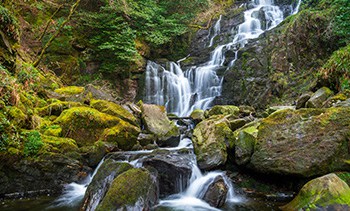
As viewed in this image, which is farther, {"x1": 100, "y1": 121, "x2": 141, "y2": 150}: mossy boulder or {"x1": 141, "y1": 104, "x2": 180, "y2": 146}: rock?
{"x1": 141, "y1": 104, "x2": 180, "y2": 146}: rock

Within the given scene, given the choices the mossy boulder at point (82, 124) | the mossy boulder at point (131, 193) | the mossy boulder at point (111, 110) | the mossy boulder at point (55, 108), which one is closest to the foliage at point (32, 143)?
the mossy boulder at point (82, 124)

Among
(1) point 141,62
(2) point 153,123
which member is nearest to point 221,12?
(1) point 141,62

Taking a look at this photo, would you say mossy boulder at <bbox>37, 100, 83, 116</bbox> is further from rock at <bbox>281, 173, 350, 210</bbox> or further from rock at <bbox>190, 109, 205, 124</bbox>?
rock at <bbox>281, 173, 350, 210</bbox>

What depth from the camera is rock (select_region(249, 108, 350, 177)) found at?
498 centimetres

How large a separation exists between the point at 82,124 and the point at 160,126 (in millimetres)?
3069

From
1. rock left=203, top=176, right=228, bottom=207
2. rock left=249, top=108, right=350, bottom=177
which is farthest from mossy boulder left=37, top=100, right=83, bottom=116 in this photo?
rock left=249, top=108, right=350, bottom=177

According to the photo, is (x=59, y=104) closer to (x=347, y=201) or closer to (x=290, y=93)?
(x=347, y=201)

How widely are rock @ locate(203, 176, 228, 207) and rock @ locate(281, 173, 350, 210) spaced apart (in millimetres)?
1496

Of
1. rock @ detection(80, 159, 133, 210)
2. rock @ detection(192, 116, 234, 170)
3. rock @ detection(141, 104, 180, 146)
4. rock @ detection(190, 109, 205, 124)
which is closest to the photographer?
rock @ detection(80, 159, 133, 210)

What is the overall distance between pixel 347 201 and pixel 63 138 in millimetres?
6469

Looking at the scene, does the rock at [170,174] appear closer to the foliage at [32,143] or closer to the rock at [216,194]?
the rock at [216,194]

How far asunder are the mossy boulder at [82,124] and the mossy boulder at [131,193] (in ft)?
9.98

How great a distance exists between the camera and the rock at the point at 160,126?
28.8 ft

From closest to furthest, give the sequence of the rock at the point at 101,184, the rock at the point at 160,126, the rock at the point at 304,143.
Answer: the rock at the point at 101,184 < the rock at the point at 304,143 < the rock at the point at 160,126
